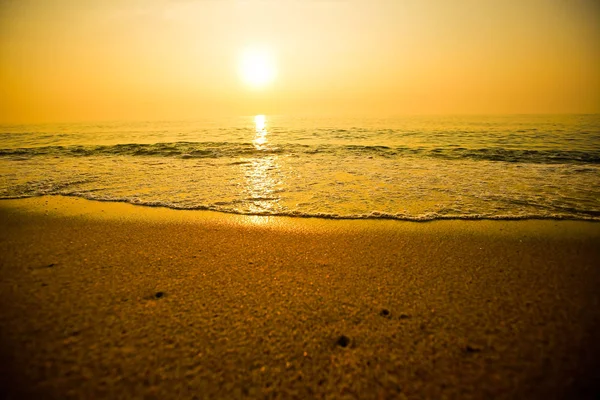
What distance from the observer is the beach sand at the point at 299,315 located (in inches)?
77.1

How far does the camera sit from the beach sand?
196cm

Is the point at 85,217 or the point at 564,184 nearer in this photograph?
the point at 85,217

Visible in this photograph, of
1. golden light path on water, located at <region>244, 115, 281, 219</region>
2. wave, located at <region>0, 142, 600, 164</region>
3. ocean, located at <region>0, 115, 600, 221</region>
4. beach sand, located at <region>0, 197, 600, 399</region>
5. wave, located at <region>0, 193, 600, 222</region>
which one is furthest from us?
wave, located at <region>0, 142, 600, 164</region>

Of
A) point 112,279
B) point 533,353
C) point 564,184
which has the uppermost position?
point 564,184

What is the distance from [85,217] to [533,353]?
711 centimetres

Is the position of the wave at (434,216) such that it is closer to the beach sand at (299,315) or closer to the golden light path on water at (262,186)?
the golden light path on water at (262,186)

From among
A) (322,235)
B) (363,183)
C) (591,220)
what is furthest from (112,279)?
(591,220)

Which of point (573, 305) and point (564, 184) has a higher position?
point (564, 184)

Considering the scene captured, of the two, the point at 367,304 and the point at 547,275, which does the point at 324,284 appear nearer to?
the point at 367,304

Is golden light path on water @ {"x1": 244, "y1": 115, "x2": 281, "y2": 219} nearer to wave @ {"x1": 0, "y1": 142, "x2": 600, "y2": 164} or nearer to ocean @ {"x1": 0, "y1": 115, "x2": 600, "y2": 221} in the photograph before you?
ocean @ {"x1": 0, "y1": 115, "x2": 600, "y2": 221}

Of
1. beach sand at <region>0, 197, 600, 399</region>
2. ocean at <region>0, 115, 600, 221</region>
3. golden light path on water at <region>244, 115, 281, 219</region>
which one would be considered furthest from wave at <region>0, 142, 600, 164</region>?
beach sand at <region>0, 197, 600, 399</region>

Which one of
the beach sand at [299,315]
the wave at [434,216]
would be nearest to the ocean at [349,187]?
the wave at [434,216]

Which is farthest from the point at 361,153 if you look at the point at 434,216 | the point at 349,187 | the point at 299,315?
the point at 299,315

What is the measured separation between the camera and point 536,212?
5.52 metres
